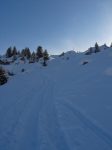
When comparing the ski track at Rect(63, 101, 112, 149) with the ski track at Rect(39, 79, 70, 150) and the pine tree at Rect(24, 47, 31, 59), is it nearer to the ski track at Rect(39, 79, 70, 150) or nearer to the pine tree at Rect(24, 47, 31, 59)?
the ski track at Rect(39, 79, 70, 150)

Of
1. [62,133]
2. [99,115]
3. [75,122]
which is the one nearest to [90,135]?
[62,133]

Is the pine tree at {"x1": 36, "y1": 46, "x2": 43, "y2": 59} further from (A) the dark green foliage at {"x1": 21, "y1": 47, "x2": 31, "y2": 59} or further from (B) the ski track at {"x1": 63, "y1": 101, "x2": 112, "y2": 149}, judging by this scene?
(B) the ski track at {"x1": 63, "y1": 101, "x2": 112, "y2": 149}

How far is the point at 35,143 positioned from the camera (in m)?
9.35

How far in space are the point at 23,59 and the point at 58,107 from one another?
9850 centimetres

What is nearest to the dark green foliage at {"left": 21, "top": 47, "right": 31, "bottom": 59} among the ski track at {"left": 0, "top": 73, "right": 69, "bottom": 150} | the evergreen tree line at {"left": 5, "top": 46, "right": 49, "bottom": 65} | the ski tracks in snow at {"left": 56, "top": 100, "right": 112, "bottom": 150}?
the evergreen tree line at {"left": 5, "top": 46, "right": 49, "bottom": 65}

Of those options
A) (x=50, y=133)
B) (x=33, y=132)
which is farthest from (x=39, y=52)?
(x=50, y=133)

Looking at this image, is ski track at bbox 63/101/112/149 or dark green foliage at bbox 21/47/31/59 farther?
dark green foliage at bbox 21/47/31/59

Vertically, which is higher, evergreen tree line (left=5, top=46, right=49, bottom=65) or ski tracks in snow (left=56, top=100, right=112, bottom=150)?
evergreen tree line (left=5, top=46, right=49, bottom=65)

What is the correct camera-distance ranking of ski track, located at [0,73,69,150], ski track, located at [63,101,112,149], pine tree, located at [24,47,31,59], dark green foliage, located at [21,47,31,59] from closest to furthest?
ski track, located at [0,73,69,150] < ski track, located at [63,101,112,149] < pine tree, located at [24,47,31,59] < dark green foliage, located at [21,47,31,59]

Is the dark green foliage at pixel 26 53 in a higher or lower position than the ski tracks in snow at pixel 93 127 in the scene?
higher

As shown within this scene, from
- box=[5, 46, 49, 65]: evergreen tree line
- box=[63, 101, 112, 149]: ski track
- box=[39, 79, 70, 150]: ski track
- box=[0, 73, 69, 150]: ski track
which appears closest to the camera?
box=[39, 79, 70, 150]: ski track

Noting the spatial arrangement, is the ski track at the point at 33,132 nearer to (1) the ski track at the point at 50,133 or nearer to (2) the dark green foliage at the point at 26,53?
(1) the ski track at the point at 50,133

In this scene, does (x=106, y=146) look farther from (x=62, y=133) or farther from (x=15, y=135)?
(x=15, y=135)

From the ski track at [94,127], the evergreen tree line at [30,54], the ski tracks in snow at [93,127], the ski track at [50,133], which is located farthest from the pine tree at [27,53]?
the ski track at [94,127]
